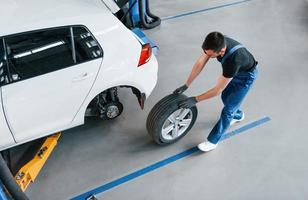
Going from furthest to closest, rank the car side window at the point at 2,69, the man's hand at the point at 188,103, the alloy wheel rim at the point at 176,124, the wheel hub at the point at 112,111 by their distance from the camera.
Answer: the wheel hub at the point at 112,111 < the alloy wheel rim at the point at 176,124 < the man's hand at the point at 188,103 < the car side window at the point at 2,69

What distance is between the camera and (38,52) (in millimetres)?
2836

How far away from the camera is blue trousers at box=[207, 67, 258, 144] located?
3155mm

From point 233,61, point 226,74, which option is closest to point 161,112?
point 226,74

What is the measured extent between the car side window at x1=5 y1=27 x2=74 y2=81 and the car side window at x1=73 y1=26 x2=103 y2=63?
0.07 meters

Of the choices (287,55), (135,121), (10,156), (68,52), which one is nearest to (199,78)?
(135,121)

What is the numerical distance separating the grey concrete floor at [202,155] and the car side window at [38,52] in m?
1.15

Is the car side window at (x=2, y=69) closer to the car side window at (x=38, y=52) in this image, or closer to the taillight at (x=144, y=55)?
the car side window at (x=38, y=52)

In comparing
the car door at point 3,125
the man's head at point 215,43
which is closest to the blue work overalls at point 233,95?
the man's head at point 215,43

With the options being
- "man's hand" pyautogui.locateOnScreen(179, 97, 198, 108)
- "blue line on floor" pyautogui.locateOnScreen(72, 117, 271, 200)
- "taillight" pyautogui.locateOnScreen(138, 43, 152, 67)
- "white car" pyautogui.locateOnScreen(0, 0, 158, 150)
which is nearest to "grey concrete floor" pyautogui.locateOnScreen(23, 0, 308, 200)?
"blue line on floor" pyautogui.locateOnScreen(72, 117, 271, 200)

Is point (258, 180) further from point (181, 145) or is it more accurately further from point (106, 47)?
point (106, 47)

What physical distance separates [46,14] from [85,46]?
0.47 metres

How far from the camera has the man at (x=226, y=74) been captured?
274 centimetres

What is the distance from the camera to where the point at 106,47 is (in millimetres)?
3080

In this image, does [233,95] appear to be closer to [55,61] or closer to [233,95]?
[233,95]
